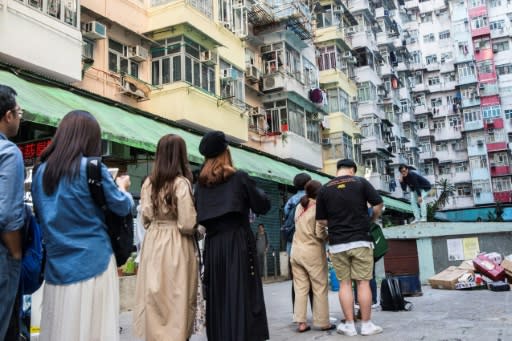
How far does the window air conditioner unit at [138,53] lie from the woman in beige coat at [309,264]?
10.1 meters

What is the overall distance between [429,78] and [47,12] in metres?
50.3

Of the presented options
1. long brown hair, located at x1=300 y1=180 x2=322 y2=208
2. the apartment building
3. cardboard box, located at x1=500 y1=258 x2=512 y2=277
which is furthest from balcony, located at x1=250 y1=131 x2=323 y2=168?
the apartment building

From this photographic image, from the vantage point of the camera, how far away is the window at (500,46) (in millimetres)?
51369

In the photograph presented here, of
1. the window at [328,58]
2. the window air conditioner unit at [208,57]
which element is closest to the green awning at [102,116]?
the window air conditioner unit at [208,57]

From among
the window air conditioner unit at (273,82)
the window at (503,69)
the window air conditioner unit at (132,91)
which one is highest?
the window at (503,69)

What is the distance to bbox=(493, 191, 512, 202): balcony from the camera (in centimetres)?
4797

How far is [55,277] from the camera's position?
2898 mm

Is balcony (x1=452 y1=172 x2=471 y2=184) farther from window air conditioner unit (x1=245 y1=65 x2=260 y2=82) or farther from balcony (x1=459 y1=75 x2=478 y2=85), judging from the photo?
Answer: window air conditioner unit (x1=245 y1=65 x2=260 y2=82)

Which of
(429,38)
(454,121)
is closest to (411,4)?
(429,38)

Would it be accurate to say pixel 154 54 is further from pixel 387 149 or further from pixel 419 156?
pixel 419 156

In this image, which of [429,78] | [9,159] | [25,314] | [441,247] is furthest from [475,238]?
[429,78]

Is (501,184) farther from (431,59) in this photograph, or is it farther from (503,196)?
(431,59)

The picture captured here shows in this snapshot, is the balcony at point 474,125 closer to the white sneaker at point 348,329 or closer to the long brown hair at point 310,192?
the long brown hair at point 310,192

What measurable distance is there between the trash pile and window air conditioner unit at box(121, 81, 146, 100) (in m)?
9.00
